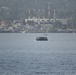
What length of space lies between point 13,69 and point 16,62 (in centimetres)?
669

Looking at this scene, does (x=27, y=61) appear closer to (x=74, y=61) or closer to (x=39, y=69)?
(x=74, y=61)

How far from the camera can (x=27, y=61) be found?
54.5 metres

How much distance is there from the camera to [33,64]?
51.2 metres

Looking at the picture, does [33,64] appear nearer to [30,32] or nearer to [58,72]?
[58,72]

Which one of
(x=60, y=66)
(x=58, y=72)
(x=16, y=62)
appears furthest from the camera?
(x=16, y=62)

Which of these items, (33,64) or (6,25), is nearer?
(33,64)

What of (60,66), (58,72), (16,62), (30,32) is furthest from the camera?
(30,32)

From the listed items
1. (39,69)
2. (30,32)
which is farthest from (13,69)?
(30,32)

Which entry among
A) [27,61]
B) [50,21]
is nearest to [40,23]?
[50,21]

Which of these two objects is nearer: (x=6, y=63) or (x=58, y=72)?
(x=58, y=72)

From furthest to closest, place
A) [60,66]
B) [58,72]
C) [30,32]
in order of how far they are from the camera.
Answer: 1. [30,32]
2. [60,66]
3. [58,72]

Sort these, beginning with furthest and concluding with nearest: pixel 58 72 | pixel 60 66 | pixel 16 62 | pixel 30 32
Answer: pixel 30 32 < pixel 16 62 < pixel 60 66 < pixel 58 72

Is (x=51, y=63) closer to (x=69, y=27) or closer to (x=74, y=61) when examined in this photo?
(x=74, y=61)

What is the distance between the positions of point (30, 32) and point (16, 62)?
453ft
